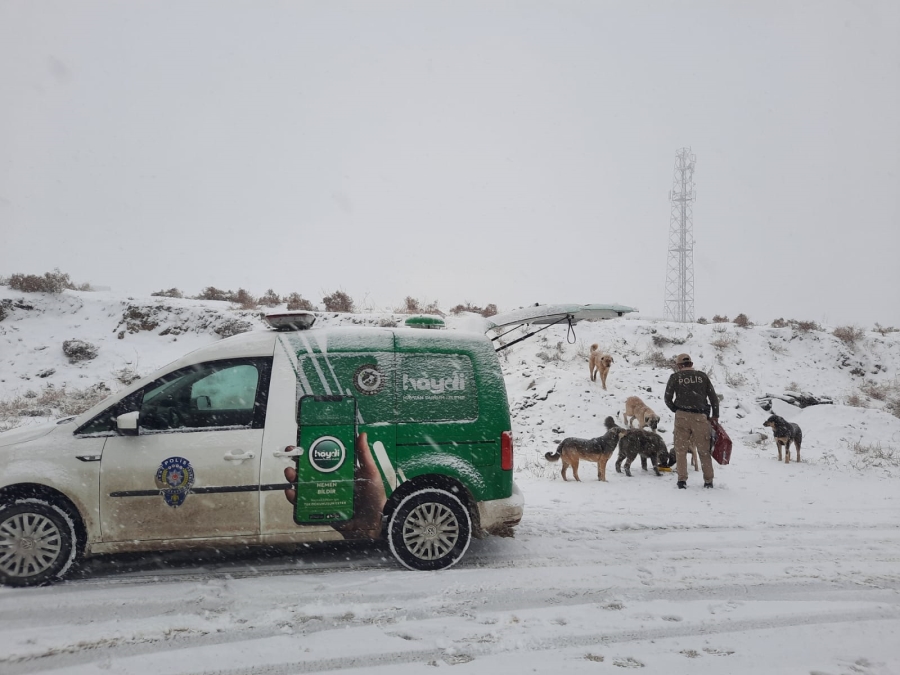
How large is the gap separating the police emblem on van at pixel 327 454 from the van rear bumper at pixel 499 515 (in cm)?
130

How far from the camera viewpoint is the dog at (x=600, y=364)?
13430 mm

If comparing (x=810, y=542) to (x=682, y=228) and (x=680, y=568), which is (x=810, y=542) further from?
(x=682, y=228)

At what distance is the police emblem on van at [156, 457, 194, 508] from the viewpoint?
4035 millimetres

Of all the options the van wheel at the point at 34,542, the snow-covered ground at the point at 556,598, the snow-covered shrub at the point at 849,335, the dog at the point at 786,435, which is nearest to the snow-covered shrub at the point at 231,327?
the snow-covered ground at the point at 556,598

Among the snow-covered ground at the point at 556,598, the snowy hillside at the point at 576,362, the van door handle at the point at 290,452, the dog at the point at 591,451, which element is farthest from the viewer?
the snowy hillside at the point at 576,362

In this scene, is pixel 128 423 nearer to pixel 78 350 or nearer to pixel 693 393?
pixel 693 393

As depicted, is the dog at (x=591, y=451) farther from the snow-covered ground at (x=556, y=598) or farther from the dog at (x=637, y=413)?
the dog at (x=637, y=413)

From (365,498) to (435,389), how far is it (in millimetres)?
1107

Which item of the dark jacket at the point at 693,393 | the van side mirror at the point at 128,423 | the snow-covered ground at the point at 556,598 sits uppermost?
the dark jacket at the point at 693,393

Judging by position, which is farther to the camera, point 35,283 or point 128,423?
point 35,283

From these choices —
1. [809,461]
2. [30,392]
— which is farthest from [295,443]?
[30,392]

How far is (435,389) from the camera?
450 cm

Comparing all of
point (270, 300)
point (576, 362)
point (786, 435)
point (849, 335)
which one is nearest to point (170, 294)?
point (270, 300)

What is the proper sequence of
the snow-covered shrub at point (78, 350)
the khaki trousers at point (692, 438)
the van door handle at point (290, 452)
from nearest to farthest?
the van door handle at point (290, 452) → the khaki trousers at point (692, 438) → the snow-covered shrub at point (78, 350)
